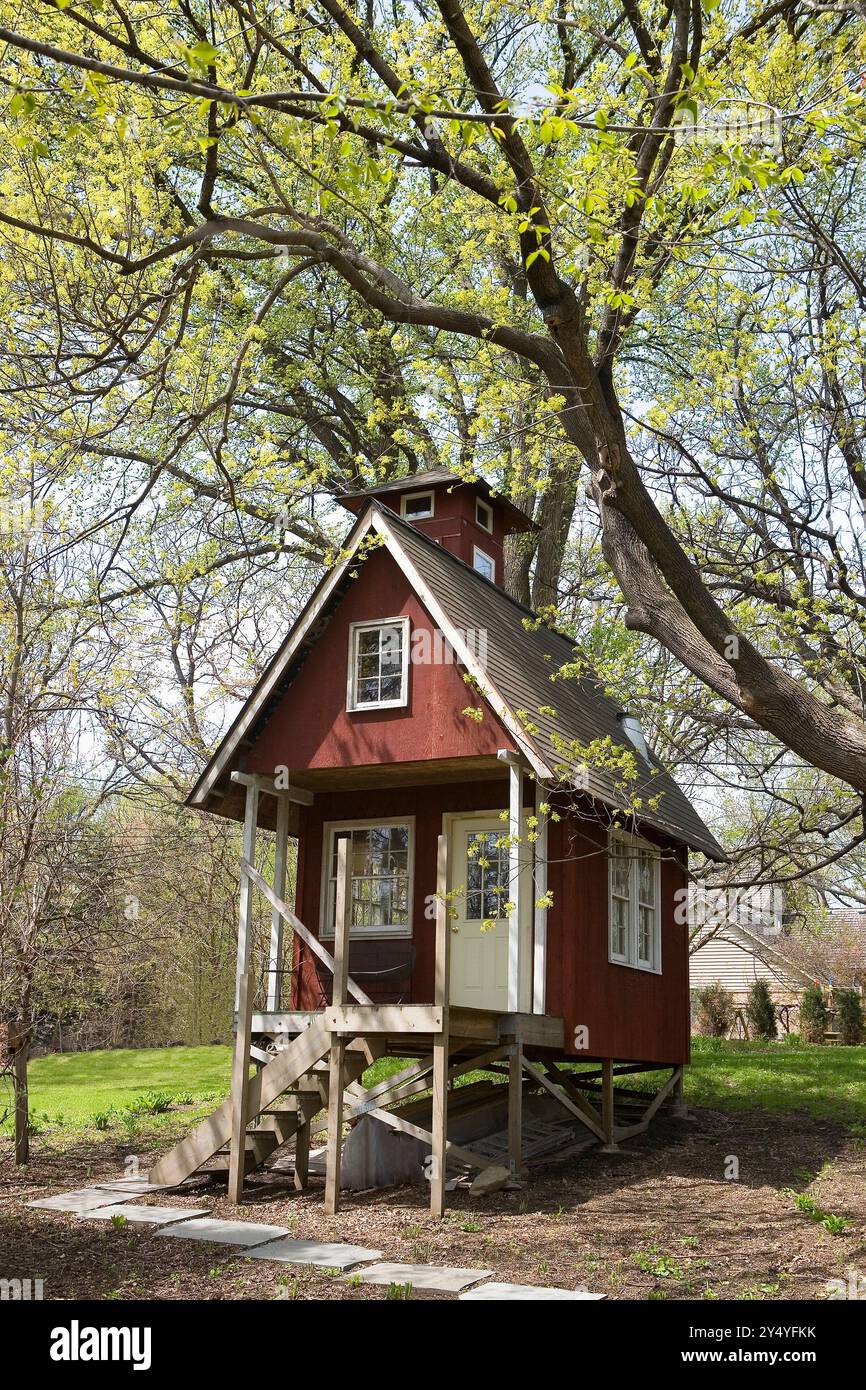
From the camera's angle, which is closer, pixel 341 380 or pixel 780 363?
pixel 780 363

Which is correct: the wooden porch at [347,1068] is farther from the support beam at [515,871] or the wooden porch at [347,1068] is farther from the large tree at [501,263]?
the large tree at [501,263]

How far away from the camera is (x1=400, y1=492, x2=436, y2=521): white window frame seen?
707 inches

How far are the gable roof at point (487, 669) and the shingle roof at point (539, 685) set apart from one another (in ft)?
0.06

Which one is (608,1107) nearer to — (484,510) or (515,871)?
(515,871)

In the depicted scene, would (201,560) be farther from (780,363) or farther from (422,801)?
(780,363)

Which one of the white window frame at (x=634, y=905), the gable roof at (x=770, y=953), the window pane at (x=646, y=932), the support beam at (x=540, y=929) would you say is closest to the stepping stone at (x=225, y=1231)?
the support beam at (x=540, y=929)

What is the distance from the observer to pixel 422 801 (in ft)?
52.6

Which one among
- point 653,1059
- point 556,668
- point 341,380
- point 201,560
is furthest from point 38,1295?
point 341,380

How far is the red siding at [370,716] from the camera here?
14.4m

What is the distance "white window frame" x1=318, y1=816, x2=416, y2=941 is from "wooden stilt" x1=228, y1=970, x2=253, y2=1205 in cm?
277

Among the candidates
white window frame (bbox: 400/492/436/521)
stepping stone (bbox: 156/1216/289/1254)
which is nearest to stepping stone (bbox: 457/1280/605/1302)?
stepping stone (bbox: 156/1216/289/1254)

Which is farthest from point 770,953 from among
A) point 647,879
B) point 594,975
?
point 594,975

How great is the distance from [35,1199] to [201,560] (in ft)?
38.9
